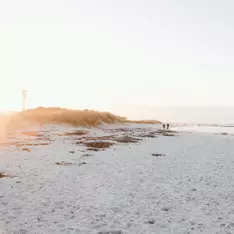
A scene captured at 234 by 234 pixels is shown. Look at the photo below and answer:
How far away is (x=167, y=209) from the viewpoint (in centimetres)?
1074

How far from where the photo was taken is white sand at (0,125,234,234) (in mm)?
9102

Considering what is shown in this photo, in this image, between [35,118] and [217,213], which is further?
[35,118]

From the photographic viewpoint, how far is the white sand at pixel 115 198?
9102 millimetres

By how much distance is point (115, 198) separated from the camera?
12.0 meters

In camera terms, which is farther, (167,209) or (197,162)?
(197,162)

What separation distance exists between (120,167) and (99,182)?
4745mm

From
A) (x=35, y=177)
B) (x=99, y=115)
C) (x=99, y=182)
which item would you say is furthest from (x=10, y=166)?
(x=99, y=115)

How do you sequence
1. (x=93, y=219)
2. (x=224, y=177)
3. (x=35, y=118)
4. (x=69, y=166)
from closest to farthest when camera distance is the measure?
(x=93, y=219) → (x=224, y=177) → (x=69, y=166) → (x=35, y=118)

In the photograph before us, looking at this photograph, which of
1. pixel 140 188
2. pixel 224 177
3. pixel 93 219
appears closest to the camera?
pixel 93 219

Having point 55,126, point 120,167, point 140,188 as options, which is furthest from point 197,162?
point 55,126

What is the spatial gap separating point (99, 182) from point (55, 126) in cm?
4871

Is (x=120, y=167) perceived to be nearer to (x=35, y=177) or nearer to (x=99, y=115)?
(x=35, y=177)

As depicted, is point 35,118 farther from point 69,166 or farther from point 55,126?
point 69,166

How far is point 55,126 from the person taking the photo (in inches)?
2409
